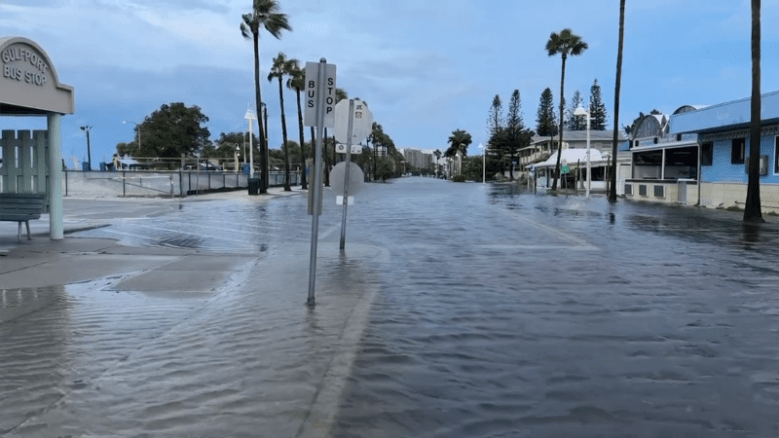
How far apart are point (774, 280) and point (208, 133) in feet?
351

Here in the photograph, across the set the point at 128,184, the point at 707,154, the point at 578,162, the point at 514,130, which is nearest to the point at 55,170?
the point at 128,184

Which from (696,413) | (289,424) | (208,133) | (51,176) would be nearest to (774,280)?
(696,413)

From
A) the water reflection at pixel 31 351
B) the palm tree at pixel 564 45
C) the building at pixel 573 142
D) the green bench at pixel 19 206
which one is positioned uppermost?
the palm tree at pixel 564 45

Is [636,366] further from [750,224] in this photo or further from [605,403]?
[750,224]

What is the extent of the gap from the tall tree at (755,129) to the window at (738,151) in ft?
25.4

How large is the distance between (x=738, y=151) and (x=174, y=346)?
3017cm

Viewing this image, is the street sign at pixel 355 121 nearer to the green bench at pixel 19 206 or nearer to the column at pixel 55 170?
the column at pixel 55 170

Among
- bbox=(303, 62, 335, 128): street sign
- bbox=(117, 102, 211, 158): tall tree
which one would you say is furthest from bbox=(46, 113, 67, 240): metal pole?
bbox=(117, 102, 211, 158): tall tree

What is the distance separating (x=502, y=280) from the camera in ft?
32.8

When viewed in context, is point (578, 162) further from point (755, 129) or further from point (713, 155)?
point (755, 129)

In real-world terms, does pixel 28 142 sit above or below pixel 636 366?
above

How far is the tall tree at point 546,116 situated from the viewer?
124 m

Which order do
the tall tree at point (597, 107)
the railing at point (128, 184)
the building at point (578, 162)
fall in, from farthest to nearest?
the tall tree at point (597, 107) < the building at point (578, 162) < the railing at point (128, 184)

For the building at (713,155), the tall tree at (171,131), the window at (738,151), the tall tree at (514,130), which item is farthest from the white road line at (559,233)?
the tall tree at (514,130)
